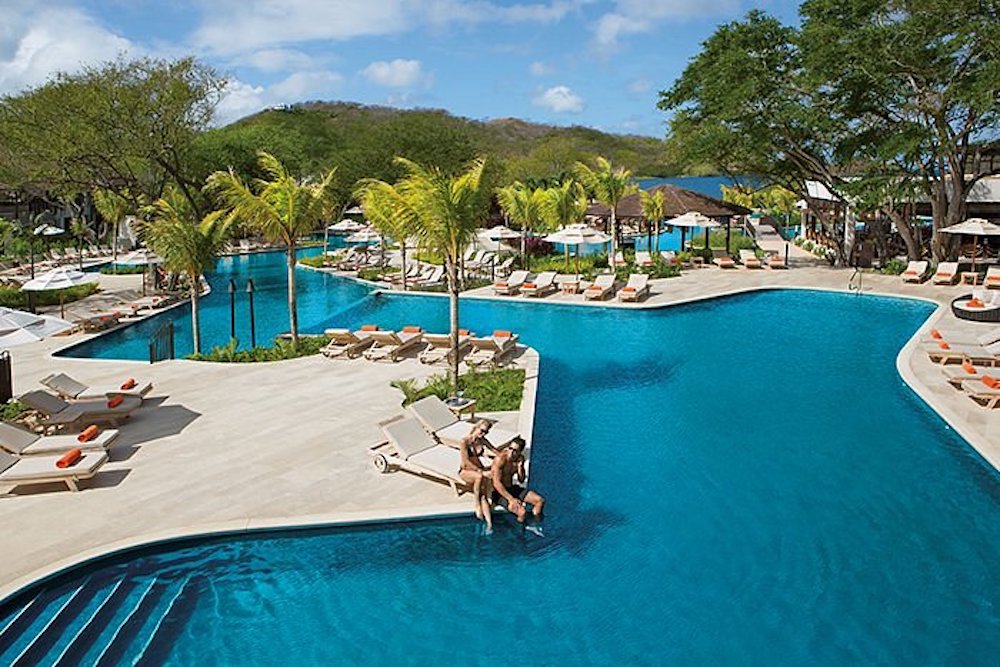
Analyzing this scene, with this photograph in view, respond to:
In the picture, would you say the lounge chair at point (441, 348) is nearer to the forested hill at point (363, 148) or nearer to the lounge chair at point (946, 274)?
the lounge chair at point (946, 274)

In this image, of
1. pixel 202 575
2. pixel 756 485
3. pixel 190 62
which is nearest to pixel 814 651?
pixel 756 485

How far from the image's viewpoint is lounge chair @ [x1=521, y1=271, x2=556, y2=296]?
25.3 meters

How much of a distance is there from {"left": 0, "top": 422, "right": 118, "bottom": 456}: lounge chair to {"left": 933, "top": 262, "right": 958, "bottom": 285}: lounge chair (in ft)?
84.3

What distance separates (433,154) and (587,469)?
48762 millimetres

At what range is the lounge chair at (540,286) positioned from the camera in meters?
25.3

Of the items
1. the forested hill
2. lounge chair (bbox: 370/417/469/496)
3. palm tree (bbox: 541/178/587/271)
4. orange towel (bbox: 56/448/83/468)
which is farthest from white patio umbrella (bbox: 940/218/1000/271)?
orange towel (bbox: 56/448/83/468)

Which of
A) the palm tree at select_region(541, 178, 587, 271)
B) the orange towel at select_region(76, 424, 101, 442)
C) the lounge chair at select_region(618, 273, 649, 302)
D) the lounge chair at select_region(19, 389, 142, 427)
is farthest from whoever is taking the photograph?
the palm tree at select_region(541, 178, 587, 271)

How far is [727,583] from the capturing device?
7.84 m

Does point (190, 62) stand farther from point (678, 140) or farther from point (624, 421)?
point (624, 421)

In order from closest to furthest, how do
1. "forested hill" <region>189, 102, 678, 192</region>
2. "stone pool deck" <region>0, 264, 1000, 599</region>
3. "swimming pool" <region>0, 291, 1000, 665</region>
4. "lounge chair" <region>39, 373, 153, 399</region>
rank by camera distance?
"swimming pool" <region>0, 291, 1000, 665</region>
"stone pool deck" <region>0, 264, 1000, 599</region>
"lounge chair" <region>39, 373, 153, 399</region>
"forested hill" <region>189, 102, 678, 192</region>

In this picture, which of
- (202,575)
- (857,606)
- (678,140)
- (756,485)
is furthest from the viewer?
(678,140)

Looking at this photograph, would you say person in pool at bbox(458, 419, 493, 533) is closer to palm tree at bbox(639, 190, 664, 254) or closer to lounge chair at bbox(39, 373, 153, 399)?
lounge chair at bbox(39, 373, 153, 399)

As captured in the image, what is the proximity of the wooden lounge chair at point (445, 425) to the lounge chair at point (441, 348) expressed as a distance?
4577 mm

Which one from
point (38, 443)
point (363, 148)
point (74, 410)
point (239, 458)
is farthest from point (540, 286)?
point (363, 148)
